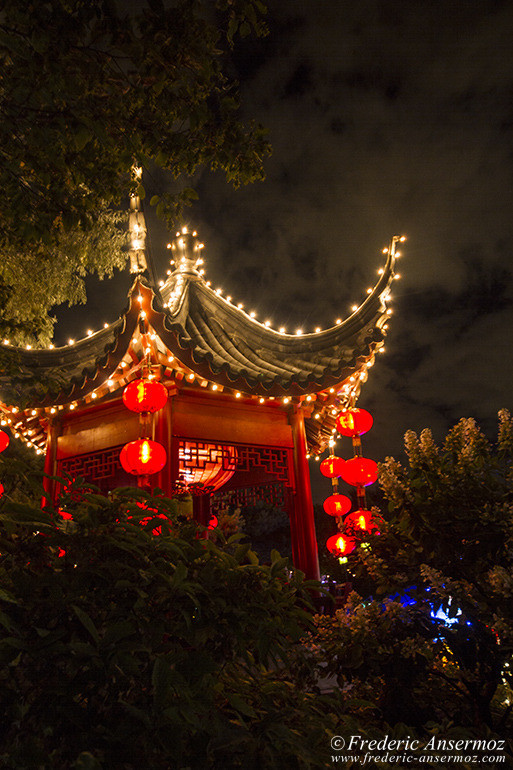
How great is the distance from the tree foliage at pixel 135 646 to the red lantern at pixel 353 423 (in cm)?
576

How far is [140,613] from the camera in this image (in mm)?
1495

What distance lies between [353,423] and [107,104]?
18.1ft

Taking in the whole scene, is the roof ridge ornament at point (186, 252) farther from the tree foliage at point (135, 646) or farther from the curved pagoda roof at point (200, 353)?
the tree foliage at point (135, 646)

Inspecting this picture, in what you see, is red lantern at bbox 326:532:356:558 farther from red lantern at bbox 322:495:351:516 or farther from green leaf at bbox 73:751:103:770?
green leaf at bbox 73:751:103:770

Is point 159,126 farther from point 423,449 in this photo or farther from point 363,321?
point 363,321

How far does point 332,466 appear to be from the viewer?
8.99 meters

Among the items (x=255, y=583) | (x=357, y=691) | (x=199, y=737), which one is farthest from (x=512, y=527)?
(x=199, y=737)

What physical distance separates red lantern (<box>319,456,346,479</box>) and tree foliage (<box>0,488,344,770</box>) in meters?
7.22

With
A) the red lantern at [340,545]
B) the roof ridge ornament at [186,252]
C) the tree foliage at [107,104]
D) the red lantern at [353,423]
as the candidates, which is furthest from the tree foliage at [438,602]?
the red lantern at [340,545]

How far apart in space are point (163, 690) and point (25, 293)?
8258 millimetres

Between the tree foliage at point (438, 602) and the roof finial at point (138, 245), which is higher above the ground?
the roof finial at point (138, 245)

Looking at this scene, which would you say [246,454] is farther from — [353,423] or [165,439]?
[353,423]

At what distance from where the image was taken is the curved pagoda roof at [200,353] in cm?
604

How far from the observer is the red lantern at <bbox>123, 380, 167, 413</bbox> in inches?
234
